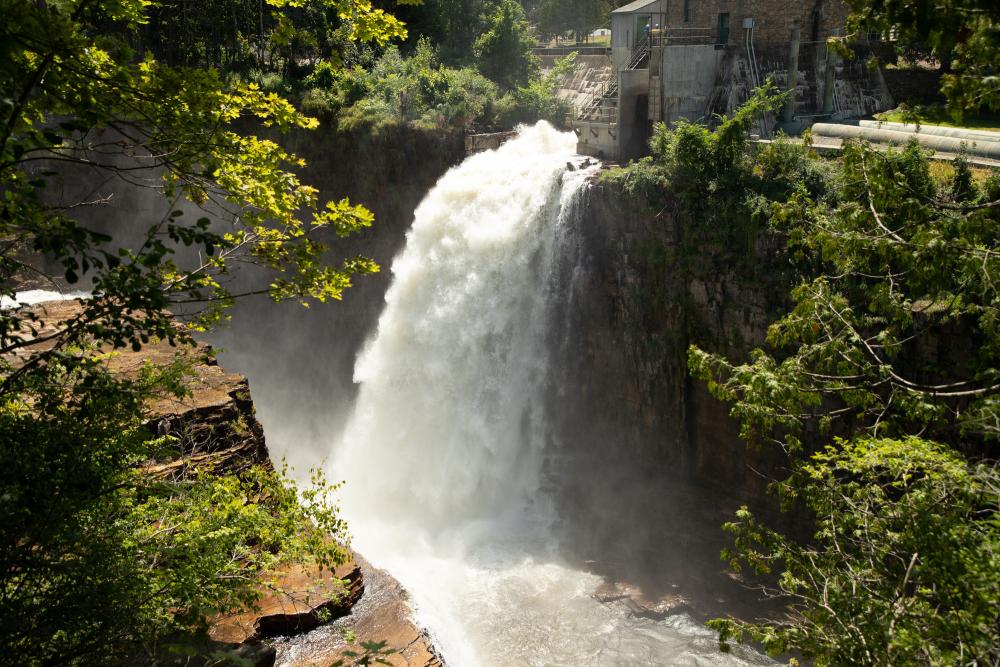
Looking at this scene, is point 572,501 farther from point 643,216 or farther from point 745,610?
point 643,216

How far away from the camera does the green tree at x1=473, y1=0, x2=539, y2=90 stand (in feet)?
118

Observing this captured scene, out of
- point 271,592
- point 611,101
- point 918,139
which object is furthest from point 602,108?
point 271,592

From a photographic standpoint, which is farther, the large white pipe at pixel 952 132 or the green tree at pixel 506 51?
the green tree at pixel 506 51

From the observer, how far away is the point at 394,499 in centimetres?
2241

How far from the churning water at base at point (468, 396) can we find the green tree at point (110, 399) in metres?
12.0

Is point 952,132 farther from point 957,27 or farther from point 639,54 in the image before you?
point 957,27

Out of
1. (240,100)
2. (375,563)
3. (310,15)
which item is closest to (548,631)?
(375,563)

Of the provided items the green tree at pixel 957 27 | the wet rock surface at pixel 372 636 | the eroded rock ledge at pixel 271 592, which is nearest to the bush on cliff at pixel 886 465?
the green tree at pixel 957 27

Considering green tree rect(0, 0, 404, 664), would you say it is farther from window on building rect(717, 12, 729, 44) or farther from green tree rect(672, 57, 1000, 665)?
window on building rect(717, 12, 729, 44)

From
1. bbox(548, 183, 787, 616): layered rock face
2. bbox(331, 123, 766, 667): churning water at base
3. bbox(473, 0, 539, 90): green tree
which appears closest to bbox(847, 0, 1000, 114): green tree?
bbox(548, 183, 787, 616): layered rock face

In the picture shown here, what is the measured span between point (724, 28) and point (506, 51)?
Answer: 1274cm

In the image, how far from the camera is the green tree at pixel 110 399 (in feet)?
19.1

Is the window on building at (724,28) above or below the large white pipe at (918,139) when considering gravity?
above

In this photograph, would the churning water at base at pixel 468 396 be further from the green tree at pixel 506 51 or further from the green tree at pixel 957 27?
the green tree at pixel 957 27
